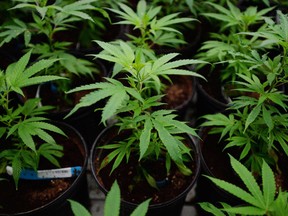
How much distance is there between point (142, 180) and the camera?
2.14 m

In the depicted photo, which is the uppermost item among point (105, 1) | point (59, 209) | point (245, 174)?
point (105, 1)

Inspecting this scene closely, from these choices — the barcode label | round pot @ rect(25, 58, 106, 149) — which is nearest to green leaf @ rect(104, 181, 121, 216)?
the barcode label

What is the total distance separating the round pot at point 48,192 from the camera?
1.99 metres

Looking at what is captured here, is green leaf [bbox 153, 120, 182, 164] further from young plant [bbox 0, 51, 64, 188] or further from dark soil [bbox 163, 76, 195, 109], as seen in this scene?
dark soil [bbox 163, 76, 195, 109]

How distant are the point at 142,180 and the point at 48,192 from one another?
589mm

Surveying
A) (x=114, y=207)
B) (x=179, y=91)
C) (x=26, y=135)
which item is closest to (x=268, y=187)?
(x=114, y=207)

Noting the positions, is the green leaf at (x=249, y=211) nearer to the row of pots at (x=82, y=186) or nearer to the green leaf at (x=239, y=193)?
the green leaf at (x=239, y=193)

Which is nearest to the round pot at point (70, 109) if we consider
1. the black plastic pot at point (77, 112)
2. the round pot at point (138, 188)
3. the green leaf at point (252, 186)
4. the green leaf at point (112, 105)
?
the black plastic pot at point (77, 112)

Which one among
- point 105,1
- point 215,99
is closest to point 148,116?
point 215,99

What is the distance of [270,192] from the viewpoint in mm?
1271

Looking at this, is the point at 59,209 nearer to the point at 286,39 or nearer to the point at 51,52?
the point at 51,52

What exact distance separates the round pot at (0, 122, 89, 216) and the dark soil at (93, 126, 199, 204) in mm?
163

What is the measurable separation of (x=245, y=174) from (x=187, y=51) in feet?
5.96

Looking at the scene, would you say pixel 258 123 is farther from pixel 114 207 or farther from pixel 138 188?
pixel 114 207
